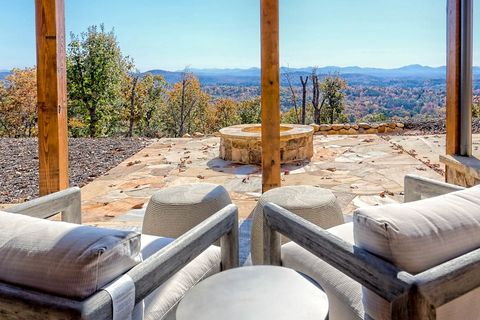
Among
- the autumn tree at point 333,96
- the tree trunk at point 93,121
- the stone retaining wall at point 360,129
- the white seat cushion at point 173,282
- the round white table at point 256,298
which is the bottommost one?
the white seat cushion at point 173,282

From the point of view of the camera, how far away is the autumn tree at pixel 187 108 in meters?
17.7

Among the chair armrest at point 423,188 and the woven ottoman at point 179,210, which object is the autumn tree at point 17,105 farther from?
the chair armrest at point 423,188

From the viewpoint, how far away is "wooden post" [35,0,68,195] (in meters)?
2.97

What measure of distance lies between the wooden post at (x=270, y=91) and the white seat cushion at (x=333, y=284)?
5.49ft

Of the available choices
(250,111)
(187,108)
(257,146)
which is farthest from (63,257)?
(250,111)

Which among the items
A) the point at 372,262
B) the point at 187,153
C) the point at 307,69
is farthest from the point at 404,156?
the point at 307,69

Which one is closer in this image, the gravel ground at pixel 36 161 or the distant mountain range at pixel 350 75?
the gravel ground at pixel 36 161

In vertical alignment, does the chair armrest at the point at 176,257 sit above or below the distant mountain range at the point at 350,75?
below

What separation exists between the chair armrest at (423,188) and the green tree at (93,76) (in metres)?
11.6

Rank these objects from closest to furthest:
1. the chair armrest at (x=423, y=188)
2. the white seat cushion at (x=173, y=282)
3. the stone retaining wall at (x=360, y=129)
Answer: the white seat cushion at (x=173, y=282)
the chair armrest at (x=423, y=188)
the stone retaining wall at (x=360, y=129)

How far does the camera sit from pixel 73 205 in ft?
7.07

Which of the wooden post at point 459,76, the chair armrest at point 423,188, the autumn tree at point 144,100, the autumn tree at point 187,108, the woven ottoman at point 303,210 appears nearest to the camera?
the chair armrest at point 423,188

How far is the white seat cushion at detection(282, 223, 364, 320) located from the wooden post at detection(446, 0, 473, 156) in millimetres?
2135

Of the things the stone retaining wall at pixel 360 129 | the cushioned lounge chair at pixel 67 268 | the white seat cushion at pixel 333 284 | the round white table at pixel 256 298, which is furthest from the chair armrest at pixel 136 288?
the stone retaining wall at pixel 360 129
